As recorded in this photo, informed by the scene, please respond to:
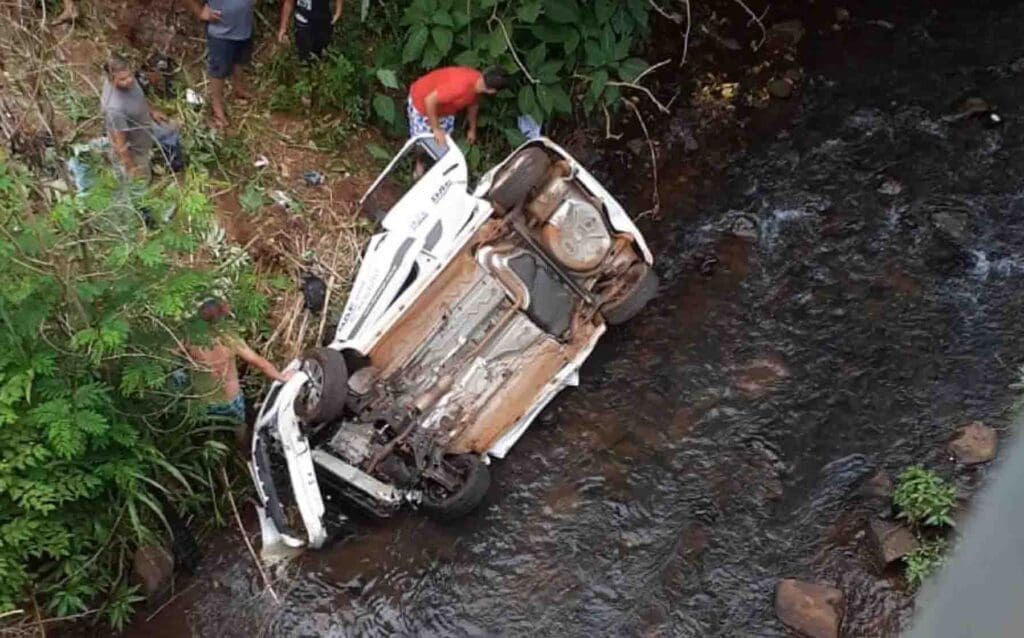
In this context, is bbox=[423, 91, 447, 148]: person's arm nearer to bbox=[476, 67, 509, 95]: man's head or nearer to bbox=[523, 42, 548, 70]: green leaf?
bbox=[476, 67, 509, 95]: man's head

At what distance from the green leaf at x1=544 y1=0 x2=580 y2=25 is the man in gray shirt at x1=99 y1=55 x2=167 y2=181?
287 centimetres

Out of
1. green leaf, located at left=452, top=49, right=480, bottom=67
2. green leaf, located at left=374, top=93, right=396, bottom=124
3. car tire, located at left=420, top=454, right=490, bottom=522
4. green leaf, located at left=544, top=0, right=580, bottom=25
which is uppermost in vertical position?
green leaf, located at left=544, top=0, right=580, bottom=25

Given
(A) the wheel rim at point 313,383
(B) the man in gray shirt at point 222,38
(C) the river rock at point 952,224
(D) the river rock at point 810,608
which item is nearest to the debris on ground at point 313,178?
(B) the man in gray shirt at point 222,38

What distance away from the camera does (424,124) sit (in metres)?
7.47

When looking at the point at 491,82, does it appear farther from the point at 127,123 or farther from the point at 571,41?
the point at 127,123

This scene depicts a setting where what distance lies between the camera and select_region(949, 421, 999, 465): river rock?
6733 mm

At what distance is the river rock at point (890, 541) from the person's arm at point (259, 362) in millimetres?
3670

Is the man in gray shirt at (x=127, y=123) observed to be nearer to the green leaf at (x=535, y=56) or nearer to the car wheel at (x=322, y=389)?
the car wheel at (x=322, y=389)

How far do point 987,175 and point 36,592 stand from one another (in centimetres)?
746

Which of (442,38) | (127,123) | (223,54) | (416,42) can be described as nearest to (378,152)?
(416,42)

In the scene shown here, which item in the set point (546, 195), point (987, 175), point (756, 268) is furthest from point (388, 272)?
point (987, 175)

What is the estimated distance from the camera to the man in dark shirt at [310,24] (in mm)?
7633

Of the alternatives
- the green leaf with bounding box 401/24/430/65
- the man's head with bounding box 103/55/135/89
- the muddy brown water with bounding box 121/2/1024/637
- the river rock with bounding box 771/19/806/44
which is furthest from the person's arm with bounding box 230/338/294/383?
the river rock with bounding box 771/19/806/44

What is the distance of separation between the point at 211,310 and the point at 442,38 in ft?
9.61
